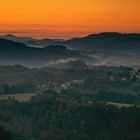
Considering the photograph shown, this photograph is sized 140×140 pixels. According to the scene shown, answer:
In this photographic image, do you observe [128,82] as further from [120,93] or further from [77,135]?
[77,135]

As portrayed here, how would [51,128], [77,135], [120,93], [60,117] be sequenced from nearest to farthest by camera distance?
[77,135] < [51,128] < [60,117] < [120,93]

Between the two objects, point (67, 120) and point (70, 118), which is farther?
point (70, 118)

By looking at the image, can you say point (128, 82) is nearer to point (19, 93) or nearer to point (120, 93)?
point (120, 93)

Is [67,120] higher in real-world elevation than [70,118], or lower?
lower

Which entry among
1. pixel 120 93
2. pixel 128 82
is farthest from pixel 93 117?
pixel 128 82

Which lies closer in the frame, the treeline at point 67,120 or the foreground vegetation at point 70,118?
the foreground vegetation at point 70,118

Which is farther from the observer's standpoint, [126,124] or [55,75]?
[55,75]

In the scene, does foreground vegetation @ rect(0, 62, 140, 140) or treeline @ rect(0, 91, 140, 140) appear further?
treeline @ rect(0, 91, 140, 140)

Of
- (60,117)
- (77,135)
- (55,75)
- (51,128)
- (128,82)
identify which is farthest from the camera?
(55,75)

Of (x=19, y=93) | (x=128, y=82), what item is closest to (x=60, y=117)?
(x=19, y=93)
